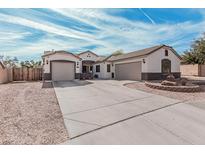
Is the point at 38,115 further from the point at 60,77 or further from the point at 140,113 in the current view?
the point at 60,77

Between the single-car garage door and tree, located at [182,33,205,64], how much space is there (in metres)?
15.3

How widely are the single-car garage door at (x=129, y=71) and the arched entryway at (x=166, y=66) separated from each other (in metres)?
2.86

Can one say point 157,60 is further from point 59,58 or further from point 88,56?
point 88,56

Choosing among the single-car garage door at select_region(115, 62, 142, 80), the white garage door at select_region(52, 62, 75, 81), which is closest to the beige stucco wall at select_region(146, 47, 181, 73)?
the single-car garage door at select_region(115, 62, 142, 80)

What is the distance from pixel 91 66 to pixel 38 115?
2334 centimetres

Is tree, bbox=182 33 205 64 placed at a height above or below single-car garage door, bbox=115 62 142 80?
above

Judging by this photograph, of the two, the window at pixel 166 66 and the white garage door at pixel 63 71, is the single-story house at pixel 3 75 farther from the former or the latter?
the window at pixel 166 66

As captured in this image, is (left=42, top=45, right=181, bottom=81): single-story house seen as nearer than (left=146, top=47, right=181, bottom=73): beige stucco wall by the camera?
No

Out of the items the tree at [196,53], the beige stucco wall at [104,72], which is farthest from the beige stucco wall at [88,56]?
the tree at [196,53]

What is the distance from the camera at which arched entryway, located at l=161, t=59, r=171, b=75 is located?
18.1 meters

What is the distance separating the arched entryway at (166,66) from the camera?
1809 centimetres

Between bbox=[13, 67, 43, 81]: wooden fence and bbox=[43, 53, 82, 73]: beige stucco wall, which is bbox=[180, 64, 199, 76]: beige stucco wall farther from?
bbox=[13, 67, 43, 81]: wooden fence
